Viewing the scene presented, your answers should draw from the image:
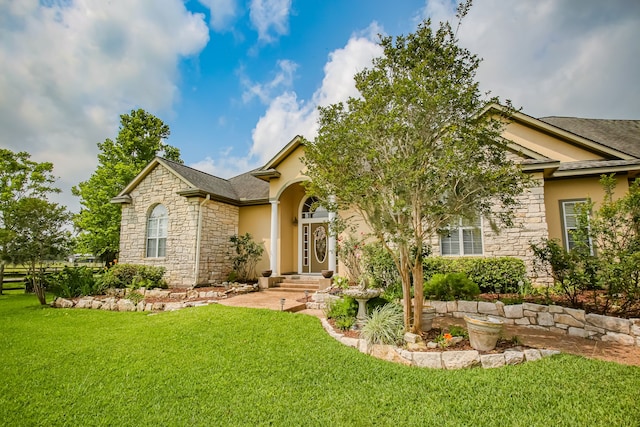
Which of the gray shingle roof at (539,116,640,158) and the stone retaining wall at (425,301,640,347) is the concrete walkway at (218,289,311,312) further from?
the gray shingle roof at (539,116,640,158)

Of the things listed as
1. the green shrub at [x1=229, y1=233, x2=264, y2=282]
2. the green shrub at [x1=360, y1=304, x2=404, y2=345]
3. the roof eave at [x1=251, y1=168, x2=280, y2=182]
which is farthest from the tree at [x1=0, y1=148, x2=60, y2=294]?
the green shrub at [x1=360, y1=304, x2=404, y2=345]

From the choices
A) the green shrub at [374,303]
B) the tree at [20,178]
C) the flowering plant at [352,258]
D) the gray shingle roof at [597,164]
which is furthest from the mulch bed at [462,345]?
the tree at [20,178]

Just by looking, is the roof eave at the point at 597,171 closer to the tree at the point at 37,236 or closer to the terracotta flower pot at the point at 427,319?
the terracotta flower pot at the point at 427,319

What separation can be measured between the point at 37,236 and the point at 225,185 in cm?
760

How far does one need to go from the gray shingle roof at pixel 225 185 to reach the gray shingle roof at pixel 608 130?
44.5ft

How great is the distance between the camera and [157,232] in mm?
13875

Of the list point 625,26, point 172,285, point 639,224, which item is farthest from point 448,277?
point 172,285

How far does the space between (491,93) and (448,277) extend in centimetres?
480

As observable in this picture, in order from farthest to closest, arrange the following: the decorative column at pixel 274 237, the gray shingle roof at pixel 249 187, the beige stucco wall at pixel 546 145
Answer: the gray shingle roof at pixel 249 187, the decorative column at pixel 274 237, the beige stucco wall at pixel 546 145

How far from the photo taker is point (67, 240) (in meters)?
11.3

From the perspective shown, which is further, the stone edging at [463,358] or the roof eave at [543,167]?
the roof eave at [543,167]

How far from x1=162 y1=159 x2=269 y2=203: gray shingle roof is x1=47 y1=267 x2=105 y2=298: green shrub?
17.6 feet

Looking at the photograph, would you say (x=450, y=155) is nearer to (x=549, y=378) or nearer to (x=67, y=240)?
(x=549, y=378)

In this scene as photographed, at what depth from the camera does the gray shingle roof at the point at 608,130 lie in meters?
12.0
